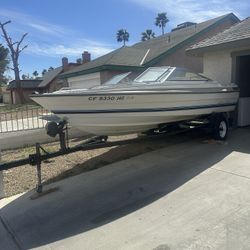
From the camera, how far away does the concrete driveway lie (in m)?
3.77

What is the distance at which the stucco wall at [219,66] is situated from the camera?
10352 millimetres

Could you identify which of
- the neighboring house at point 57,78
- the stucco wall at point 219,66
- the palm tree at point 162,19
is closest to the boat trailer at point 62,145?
the stucco wall at point 219,66

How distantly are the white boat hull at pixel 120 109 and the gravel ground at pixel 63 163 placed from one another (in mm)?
877

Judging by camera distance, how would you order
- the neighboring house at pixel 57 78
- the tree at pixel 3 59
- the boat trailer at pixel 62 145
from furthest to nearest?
the tree at pixel 3 59
the neighboring house at pixel 57 78
the boat trailer at pixel 62 145

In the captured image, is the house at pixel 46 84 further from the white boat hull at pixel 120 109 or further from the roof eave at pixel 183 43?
the white boat hull at pixel 120 109

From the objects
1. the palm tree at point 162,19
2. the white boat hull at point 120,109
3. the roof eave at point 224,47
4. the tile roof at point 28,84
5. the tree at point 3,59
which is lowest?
the white boat hull at point 120,109

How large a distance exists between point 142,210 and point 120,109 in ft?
8.23

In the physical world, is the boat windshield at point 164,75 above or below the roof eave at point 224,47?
below

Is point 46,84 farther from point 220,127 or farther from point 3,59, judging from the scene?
point 220,127

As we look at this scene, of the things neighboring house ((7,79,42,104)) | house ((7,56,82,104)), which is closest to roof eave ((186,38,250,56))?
house ((7,56,82,104))

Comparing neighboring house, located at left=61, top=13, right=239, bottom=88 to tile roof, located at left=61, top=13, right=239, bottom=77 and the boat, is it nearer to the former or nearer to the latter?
tile roof, located at left=61, top=13, right=239, bottom=77

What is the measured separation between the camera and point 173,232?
387 centimetres

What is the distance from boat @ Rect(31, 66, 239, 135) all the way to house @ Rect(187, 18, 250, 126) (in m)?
2.04

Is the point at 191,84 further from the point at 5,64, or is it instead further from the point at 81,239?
the point at 5,64
